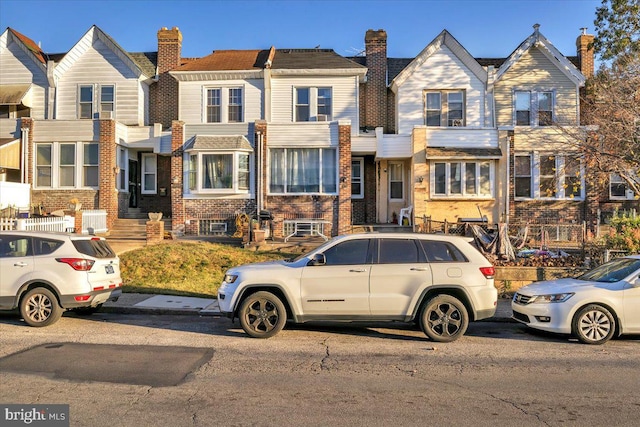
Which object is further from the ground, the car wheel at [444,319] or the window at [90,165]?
the window at [90,165]

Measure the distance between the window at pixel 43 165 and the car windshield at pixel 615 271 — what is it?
19.7 meters

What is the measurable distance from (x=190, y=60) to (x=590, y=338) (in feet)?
69.5

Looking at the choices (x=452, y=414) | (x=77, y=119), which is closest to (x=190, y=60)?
(x=77, y=119)

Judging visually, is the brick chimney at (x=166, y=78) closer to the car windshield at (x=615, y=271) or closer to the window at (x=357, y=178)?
the window at (x=357, y=178)

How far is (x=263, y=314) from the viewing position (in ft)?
26.0

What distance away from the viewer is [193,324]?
9.19 m

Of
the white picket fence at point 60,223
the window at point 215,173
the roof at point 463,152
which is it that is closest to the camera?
the white picket fence at point 60,223

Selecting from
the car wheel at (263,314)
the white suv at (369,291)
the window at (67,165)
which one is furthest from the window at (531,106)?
the window at (67,165)

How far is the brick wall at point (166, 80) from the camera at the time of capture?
22.8m

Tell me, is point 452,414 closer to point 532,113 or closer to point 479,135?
point 479,135

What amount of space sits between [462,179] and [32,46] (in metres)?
20.9

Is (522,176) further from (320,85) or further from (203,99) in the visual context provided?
(203,99)

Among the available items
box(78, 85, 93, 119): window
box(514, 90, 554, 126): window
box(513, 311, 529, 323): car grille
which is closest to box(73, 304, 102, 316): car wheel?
box(513, 311, 529, 323): car grille

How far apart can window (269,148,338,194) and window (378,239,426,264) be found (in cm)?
1177
